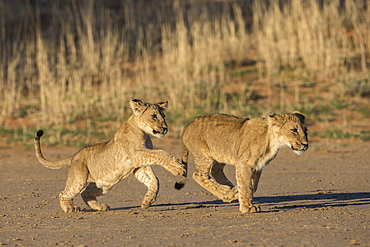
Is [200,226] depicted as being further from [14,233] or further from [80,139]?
[80,139]

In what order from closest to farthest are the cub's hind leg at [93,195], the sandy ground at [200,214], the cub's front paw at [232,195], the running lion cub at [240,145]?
the sandy ground at [200,214]
the running lion cub at [240,145]
the cub's front paw at [232,195]
the cub's hind leg at [93,195]

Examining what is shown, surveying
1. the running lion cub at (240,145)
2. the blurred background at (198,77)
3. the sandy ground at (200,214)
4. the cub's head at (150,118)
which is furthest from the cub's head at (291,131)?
the blurred background at (198,77)

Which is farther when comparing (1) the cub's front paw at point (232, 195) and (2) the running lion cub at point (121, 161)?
(2) the running lion cub at point (121, 161)

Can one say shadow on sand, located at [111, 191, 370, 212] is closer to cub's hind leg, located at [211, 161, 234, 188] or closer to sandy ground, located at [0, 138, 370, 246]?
sandy ground, located at [0, 138, 370, 246]

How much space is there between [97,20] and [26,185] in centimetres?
1656

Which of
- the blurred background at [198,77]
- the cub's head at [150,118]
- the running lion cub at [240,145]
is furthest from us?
the blurred background at [198,77]

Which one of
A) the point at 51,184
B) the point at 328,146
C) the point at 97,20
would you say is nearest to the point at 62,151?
the point at 51,184

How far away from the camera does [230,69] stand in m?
18.3

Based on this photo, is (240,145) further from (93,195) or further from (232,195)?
(93,195)

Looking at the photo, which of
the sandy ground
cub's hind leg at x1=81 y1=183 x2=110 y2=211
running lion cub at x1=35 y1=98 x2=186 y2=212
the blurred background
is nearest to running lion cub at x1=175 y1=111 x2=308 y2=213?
the sandy ground

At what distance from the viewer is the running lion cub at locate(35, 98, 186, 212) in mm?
6648

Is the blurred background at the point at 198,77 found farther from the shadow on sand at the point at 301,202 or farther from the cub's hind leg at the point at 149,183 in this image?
the cub's hind leg at the point at 149,183

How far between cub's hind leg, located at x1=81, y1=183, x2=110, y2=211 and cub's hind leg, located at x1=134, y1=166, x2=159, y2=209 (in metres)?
0.45

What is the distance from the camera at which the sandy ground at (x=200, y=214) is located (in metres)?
5.26
